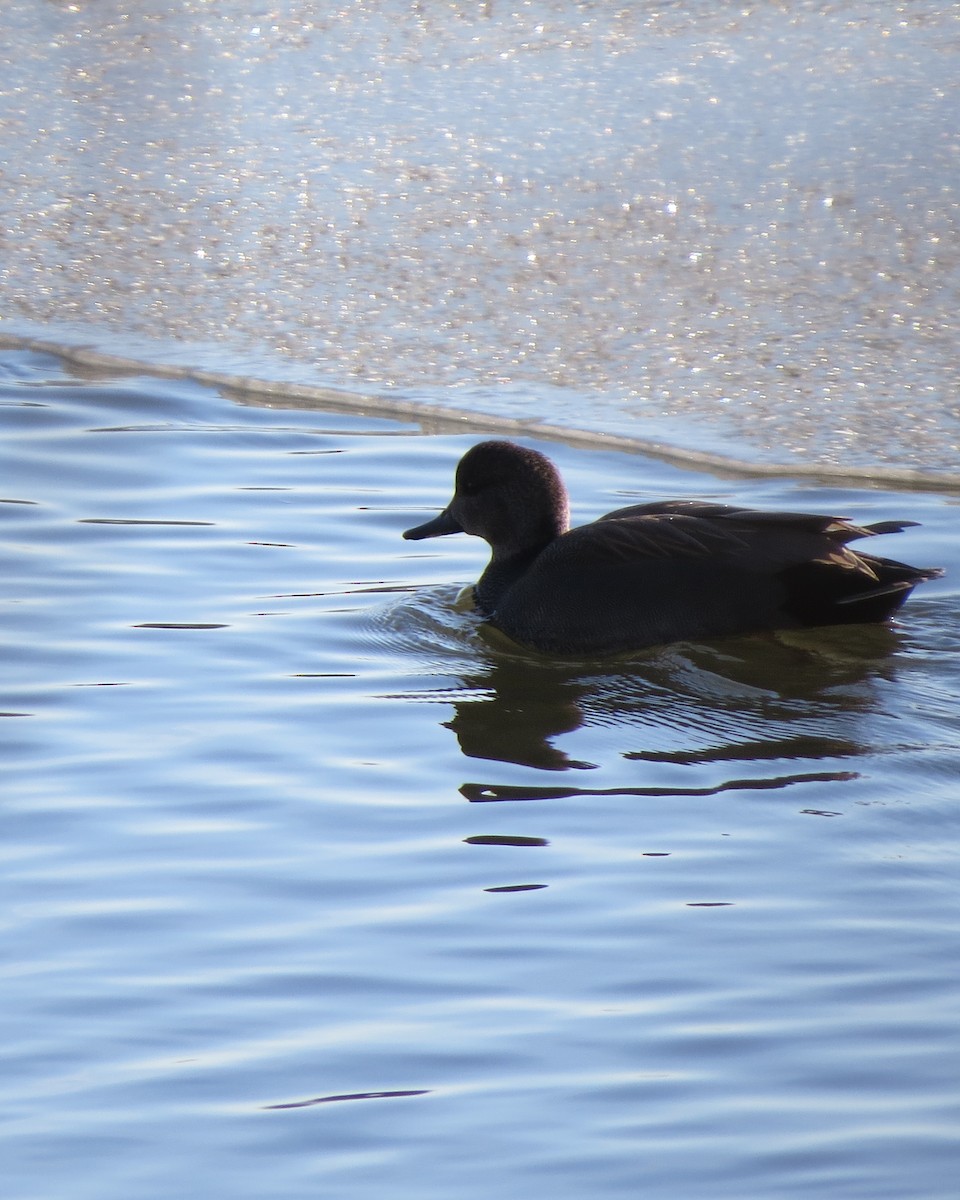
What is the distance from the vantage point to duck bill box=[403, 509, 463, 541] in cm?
593

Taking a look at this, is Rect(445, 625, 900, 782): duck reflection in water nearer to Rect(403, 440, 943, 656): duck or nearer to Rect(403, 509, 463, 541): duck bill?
Rect(403, 440, 943, 656): duck

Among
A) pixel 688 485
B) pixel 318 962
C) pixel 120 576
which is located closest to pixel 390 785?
pixel 318 962

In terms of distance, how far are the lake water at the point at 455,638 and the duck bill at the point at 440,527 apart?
139 mm

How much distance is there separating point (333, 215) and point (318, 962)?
617 cm

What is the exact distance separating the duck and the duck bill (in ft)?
1.37

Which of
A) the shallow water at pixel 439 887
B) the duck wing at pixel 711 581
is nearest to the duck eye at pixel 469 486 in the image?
the shallow water at pixel 439 887

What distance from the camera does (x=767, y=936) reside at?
3.39 metres

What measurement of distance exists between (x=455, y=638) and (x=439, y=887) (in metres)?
A: 1.91

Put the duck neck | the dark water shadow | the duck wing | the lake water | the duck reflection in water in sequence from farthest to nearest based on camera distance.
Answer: the duck neck
the duck wing
the duck reflection in water
the dark water shadow
the lake water

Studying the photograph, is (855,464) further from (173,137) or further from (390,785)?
(173,137)

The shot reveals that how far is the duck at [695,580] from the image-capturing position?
5.25 meters

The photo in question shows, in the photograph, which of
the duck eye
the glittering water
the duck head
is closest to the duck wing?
the duck head

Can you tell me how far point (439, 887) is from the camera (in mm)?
3627

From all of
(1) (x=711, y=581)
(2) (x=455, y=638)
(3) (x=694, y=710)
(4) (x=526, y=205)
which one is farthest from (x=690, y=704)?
(4) (x=526, y=205)
